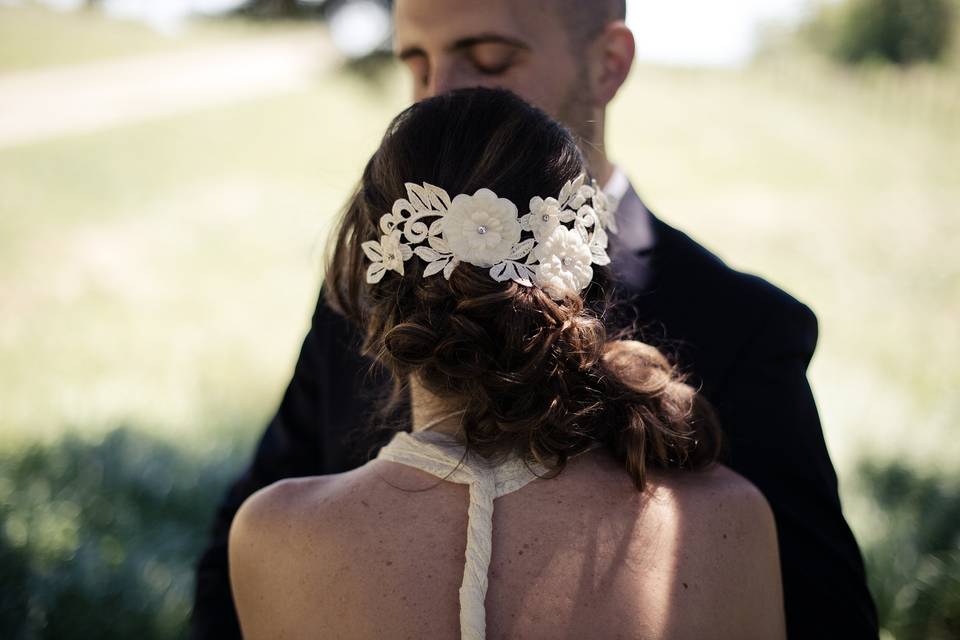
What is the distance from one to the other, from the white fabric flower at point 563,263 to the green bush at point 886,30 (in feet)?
32.1

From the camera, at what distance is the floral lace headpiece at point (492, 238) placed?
1.52 metres

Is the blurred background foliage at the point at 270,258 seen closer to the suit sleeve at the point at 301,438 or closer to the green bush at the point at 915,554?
the green bush at the point at 915,554

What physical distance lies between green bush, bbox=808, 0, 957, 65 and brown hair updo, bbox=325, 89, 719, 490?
9831mm

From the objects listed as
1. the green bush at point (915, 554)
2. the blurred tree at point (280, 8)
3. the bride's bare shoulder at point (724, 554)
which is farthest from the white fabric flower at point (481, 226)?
the blurred tree at point (280, 8)

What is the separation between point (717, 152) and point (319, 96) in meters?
6.57

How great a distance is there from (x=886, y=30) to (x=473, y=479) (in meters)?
12.1

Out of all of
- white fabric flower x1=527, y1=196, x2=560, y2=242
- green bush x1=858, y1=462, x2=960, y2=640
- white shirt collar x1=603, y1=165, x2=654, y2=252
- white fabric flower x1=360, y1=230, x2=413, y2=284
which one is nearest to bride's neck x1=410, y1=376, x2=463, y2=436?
white fabric flower x1=360, y1=230, x2=413, y2=284

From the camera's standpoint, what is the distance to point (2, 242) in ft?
30.3

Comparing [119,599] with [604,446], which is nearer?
[604,446]

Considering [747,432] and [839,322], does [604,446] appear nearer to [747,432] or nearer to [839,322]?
[747,432]

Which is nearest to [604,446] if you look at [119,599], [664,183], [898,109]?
[119,599]

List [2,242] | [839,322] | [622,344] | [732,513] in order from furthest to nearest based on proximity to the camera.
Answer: [2,242]
[839,322]
[622,344]
[732,513]

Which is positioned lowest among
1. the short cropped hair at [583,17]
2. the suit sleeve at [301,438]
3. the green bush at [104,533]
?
the green bush at [104,533]

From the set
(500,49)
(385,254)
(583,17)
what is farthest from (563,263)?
(583,17)
